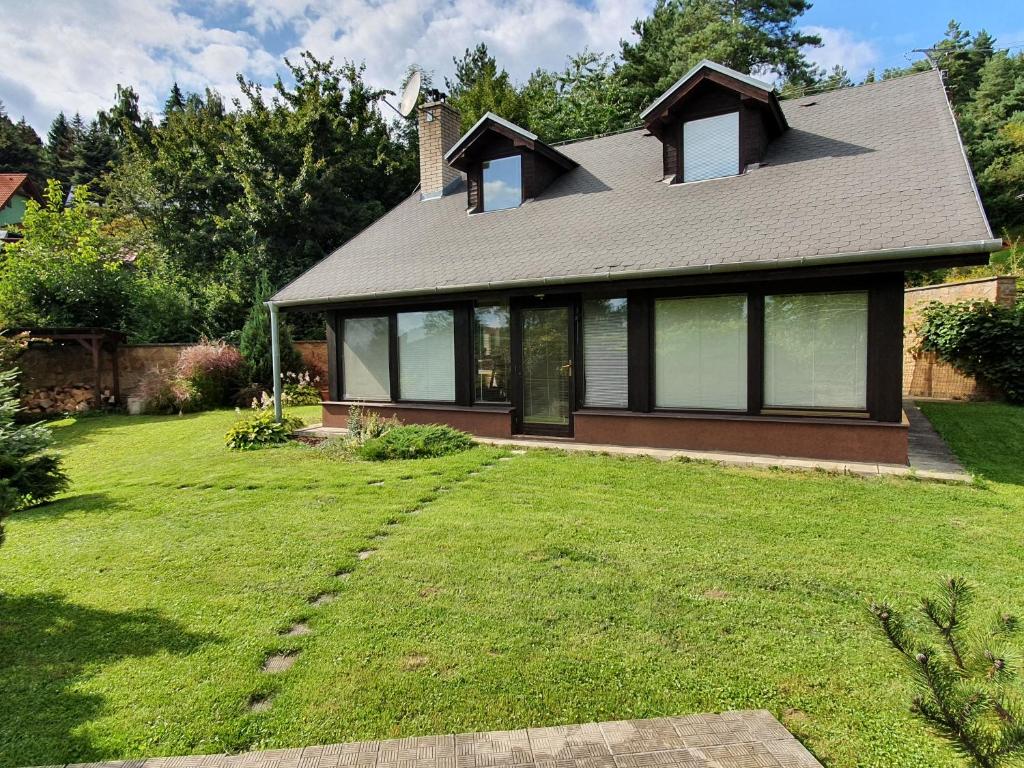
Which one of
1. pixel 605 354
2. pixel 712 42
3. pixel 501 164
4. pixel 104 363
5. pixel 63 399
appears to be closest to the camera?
pixel 605 354

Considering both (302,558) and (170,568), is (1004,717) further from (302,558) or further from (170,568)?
(170,568)

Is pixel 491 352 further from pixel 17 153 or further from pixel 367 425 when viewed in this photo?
pixel 17 153

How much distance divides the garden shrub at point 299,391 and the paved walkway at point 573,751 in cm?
1229

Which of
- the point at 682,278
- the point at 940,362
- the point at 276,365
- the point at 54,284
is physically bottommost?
the point at 940,362

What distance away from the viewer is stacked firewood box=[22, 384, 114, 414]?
1391cm

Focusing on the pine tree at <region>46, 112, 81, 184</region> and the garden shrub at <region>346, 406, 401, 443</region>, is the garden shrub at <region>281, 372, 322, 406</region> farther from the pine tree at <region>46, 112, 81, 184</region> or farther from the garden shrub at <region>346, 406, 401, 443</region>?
the pine tree at <region>46, 112, 81, 184</region>

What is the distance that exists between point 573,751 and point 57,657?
8.72 ft

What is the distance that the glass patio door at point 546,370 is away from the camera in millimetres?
8398

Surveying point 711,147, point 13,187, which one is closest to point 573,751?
point 711,147

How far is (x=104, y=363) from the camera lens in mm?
14500

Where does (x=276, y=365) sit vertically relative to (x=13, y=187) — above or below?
below

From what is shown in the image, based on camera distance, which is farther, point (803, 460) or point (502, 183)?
point (502, 183)

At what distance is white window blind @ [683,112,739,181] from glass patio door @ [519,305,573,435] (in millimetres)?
3213

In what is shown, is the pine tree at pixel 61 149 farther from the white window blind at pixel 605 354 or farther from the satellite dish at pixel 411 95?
the white window blind at pixel 605 354
